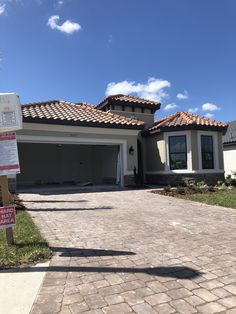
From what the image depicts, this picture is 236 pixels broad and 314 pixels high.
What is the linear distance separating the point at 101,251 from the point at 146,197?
23.1ft

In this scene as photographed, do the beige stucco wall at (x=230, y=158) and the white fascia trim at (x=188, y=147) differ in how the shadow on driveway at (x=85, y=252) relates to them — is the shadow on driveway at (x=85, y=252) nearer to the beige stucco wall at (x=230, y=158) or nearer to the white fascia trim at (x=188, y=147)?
Result: the white fascia trim at (x=188, y=147)

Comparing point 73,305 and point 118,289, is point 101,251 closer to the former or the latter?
point 118,289

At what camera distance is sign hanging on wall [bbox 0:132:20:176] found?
5.53 metres

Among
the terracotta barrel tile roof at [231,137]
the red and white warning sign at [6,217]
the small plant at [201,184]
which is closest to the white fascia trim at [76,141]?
the small plant at [201,184]

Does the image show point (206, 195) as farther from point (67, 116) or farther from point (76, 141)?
point (67, 116)

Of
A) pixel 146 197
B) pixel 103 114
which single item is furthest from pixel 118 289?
pixel 103 114

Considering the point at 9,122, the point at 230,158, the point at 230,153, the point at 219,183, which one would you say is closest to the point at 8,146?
the point at 9,122

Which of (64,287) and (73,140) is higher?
(73,140)

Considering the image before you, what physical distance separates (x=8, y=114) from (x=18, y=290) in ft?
9.61

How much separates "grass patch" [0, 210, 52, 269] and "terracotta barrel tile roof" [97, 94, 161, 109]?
13.3m

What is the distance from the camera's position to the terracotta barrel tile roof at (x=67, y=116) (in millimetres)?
14492

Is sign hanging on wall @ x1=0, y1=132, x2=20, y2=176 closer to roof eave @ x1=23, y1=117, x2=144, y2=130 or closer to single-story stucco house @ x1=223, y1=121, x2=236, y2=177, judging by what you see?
roof eave @ x1=23, y1=117, x2=144, y2=130

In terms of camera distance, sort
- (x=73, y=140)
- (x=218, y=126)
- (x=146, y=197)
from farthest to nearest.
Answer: (x=218, y=126), (x=73, y=140), (x=146, y=197)

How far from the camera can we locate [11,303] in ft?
11.9
